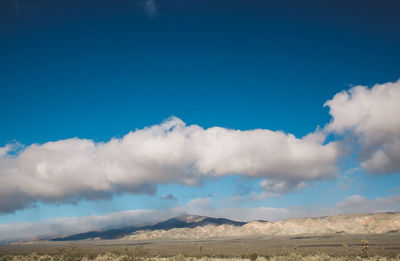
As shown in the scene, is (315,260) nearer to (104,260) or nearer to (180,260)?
(180,260)

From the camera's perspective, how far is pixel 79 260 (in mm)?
52938

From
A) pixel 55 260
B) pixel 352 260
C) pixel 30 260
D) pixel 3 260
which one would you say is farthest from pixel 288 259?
pixel 3 260

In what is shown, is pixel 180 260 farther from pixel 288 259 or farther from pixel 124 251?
pixel 288 259

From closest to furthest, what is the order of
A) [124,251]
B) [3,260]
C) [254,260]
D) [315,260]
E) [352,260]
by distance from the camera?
[315,260], [352,260], [3,260], [254,260], [124,251]

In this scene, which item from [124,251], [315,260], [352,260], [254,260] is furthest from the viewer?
[124,251]

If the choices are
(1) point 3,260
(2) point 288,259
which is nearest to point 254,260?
(2) point 288,259

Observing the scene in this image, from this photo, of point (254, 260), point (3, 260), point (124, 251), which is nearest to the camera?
point (3, 260)

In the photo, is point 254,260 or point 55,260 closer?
point 55,260

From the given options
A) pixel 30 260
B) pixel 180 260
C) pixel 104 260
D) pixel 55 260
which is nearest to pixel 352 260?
pixel 180 260

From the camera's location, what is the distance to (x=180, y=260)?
5153 centimetres

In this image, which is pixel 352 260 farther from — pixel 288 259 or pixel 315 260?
pixel 288 259

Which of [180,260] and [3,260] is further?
[180,260]

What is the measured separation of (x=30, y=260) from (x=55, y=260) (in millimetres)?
5908

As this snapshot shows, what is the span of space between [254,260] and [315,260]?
13.1 meters
